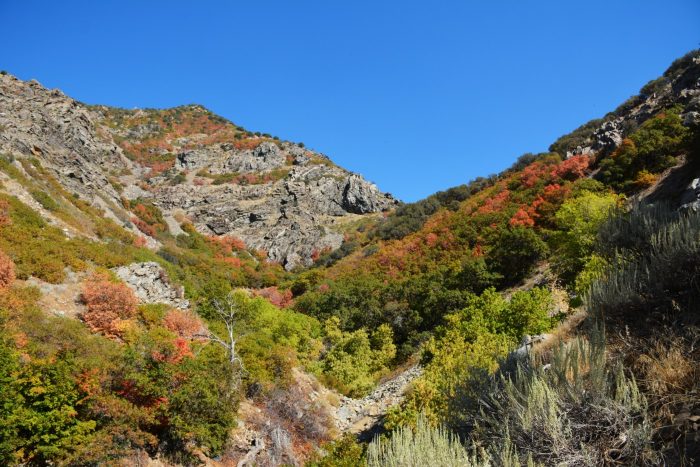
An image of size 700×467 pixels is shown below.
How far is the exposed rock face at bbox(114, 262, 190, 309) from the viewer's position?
19297 millimetres

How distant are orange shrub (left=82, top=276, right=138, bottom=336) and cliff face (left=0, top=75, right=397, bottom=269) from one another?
19805 millimetres

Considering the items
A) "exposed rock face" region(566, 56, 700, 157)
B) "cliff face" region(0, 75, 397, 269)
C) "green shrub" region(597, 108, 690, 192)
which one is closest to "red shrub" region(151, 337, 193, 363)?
"cliff face" region(0, 75, 397, 269)

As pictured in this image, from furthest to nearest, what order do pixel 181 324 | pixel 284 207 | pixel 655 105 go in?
pixel 284 207
pixel 655 105
pixel 181 324

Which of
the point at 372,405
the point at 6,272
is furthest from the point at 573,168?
the point at 6,272

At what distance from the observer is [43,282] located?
51.8 feet

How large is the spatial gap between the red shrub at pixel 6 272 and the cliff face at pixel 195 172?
767 inches

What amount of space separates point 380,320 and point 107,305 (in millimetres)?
17274

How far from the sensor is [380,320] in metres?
27.5

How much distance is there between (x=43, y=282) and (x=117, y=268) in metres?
4.32

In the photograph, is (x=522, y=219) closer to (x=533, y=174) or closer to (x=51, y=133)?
(x=533, y=174)

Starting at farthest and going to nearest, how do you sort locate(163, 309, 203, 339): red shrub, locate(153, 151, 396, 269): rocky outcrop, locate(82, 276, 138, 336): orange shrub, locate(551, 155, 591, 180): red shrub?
locate(153, 151, 396, 269): rocky outcrop < locate(551, 155, 591, 180): red shrub < locate(163, 309, 203, 339): red shrub < locate(82, 276, 138, 336): orange shrub

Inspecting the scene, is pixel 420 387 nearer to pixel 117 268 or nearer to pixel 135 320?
pixel 135 320

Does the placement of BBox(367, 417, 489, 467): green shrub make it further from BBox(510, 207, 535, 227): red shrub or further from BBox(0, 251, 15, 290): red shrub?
BBox(510, 207, 535, 227): red shrub

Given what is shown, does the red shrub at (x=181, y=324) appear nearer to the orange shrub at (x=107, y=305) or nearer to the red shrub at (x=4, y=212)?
the orange shrub at (x=107, y=305)
